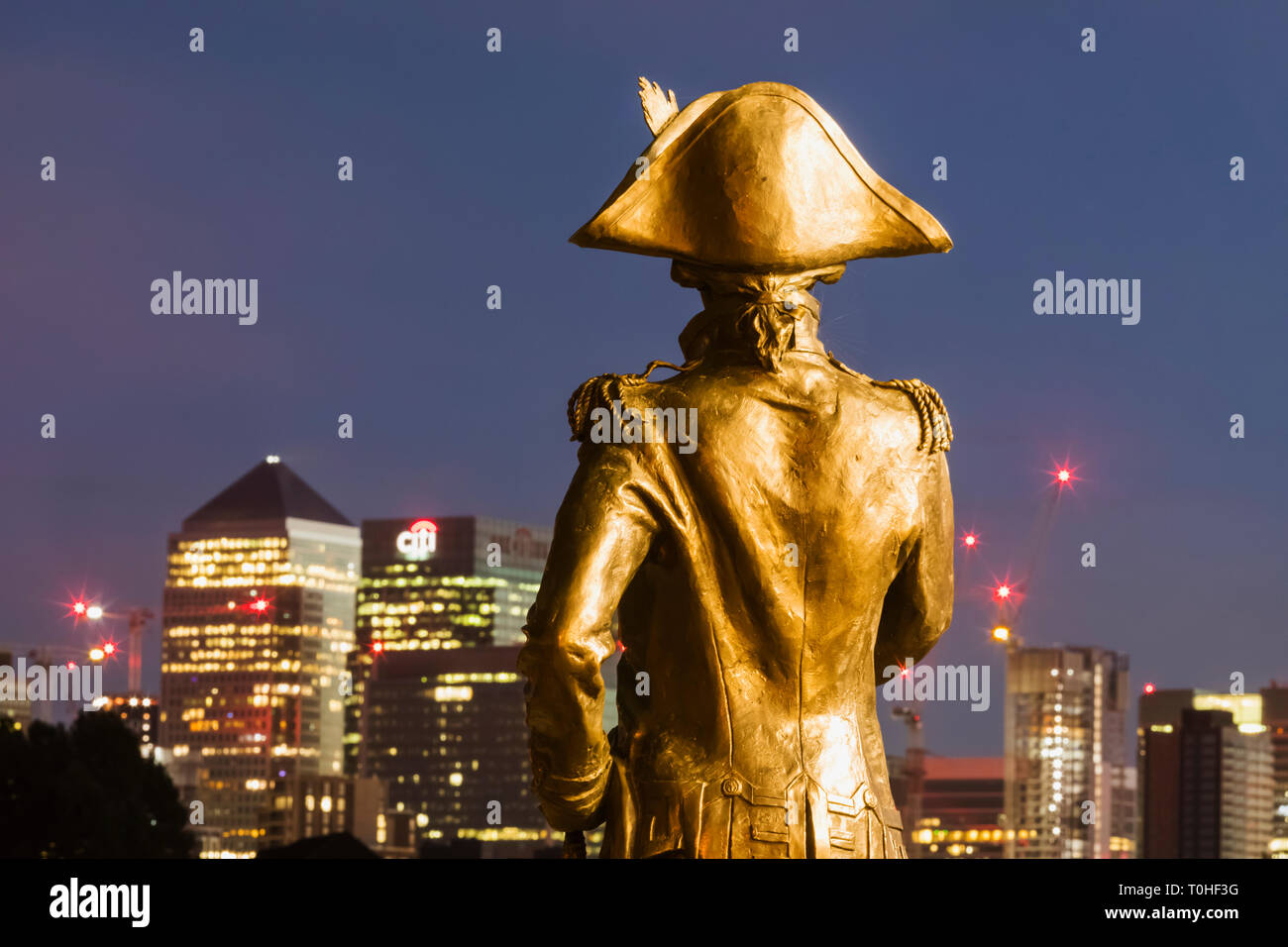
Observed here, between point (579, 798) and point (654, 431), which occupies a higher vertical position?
point (654, 431)

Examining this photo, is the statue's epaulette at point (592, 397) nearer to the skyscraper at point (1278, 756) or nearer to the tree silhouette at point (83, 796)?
the tree silhouette at point (83, 796)

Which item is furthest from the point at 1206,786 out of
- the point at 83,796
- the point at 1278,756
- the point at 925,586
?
the point at 925,586

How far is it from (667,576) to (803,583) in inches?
22.6

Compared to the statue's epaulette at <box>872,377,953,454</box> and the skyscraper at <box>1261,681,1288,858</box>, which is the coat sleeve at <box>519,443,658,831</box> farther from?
the skyscraper at <box>1261,681,1288,858</box>

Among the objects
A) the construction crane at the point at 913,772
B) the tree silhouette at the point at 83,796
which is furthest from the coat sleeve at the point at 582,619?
the construction crane at the point at 913,772

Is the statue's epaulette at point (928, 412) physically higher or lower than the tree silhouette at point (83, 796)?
higher

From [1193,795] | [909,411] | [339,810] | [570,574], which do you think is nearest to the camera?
[570,574]

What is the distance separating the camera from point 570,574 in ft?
28.8

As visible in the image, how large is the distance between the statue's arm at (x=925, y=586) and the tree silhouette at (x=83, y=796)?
57.0 m

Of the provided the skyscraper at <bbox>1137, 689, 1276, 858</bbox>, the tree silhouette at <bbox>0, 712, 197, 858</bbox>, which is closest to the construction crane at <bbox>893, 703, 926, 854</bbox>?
the skyscraper at <bbox>1137, 689, 1276, 858</bbox>

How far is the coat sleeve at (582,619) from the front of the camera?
8.76 metres

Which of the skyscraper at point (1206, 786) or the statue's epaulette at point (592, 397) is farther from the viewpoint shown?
the skyscraper at point (1206, 786)

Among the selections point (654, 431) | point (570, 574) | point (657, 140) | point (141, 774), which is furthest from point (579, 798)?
point (141, 774)
